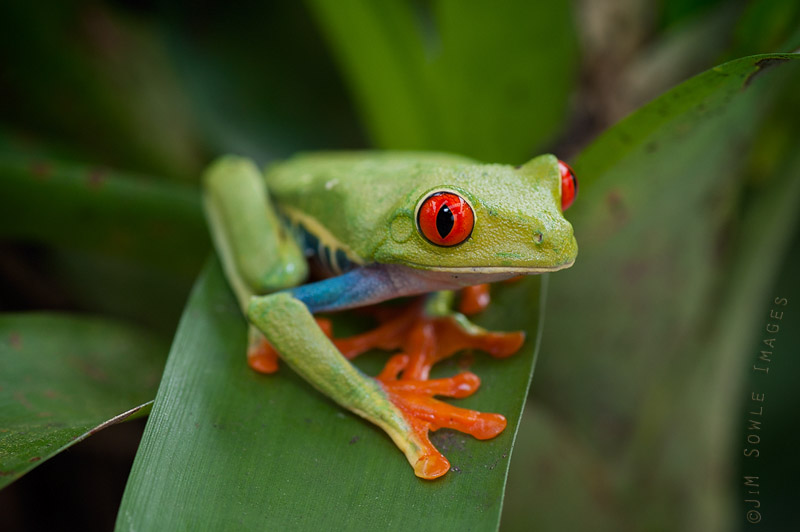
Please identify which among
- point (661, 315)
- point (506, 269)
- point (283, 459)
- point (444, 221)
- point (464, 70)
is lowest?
Answer: point (661, 315)

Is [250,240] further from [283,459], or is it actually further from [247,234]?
[283,459]

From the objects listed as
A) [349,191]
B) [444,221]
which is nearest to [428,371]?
[444,221]

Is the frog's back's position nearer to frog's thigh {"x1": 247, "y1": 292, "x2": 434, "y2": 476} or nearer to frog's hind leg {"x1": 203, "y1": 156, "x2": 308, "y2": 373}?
frog's hind leg {"x1": 203, "y1": 156, "x2": 308, "y2": 373}

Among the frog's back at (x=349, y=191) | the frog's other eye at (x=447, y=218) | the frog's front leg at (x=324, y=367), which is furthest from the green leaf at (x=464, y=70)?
the frog's front leg at (x=324, y=367)

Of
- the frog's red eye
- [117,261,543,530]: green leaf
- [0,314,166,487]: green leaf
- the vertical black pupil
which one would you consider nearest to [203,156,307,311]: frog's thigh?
[117,261,543,530]: green leaf

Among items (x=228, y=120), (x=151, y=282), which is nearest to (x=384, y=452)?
(x=151, y=282)

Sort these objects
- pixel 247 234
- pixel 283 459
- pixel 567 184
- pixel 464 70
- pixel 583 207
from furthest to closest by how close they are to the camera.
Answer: pixel 464 70 → pixel 247 234 → pixel 583 207 → pixel 567 184 → pixel 283 459

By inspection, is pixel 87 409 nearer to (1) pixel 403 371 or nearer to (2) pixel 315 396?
(2) pixel 315 396
